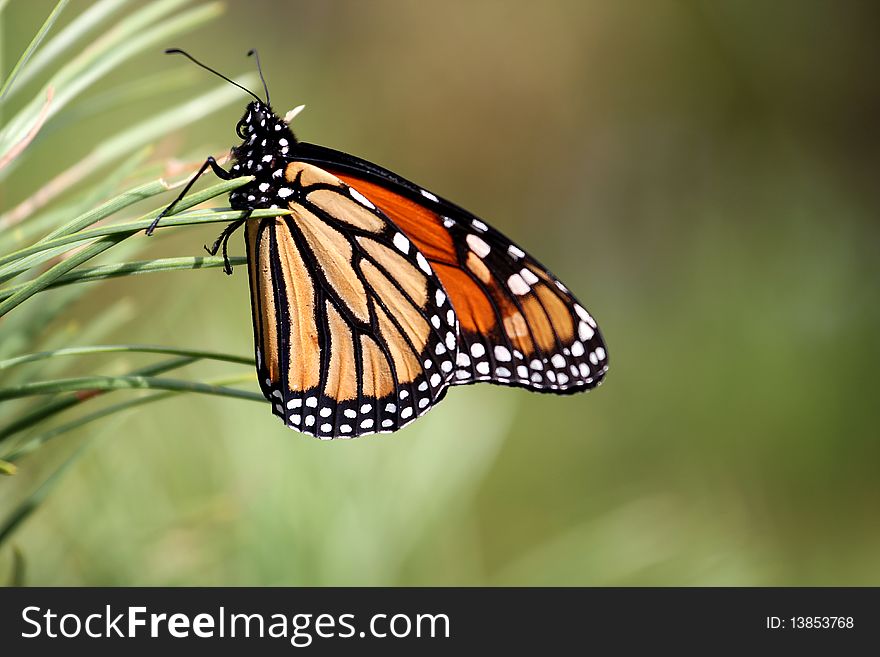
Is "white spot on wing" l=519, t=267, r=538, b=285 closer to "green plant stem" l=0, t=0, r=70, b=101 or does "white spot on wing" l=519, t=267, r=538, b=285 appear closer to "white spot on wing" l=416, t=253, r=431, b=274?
"white spot on wing" l=416, t=253, r=431, b=274

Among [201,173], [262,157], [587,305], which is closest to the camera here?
[201,173]

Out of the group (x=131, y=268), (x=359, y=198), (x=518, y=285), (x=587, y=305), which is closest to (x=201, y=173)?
(x=131, y=268)

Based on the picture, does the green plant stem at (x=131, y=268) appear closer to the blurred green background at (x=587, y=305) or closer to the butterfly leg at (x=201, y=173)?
the butterfly leg at (x=201, y=173)

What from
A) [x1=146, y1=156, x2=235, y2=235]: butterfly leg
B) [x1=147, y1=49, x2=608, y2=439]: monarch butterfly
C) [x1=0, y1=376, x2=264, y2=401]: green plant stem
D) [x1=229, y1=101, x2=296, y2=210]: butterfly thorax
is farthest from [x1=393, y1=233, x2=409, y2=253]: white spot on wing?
[x1=0, y1=376, x2=264, y2=401]: green plant stem

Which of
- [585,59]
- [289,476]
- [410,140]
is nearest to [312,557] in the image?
[289,476]

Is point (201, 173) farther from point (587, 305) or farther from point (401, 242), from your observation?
point (587, 305)

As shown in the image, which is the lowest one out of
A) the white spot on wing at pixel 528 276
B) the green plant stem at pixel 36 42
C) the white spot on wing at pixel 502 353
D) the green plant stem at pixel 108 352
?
the green plant stem at pixel 108 352

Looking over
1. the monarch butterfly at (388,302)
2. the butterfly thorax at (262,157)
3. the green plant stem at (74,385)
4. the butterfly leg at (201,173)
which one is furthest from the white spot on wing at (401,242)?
the green plant stem at (74,385)

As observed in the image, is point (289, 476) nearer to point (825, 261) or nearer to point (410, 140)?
point (825, 261)
